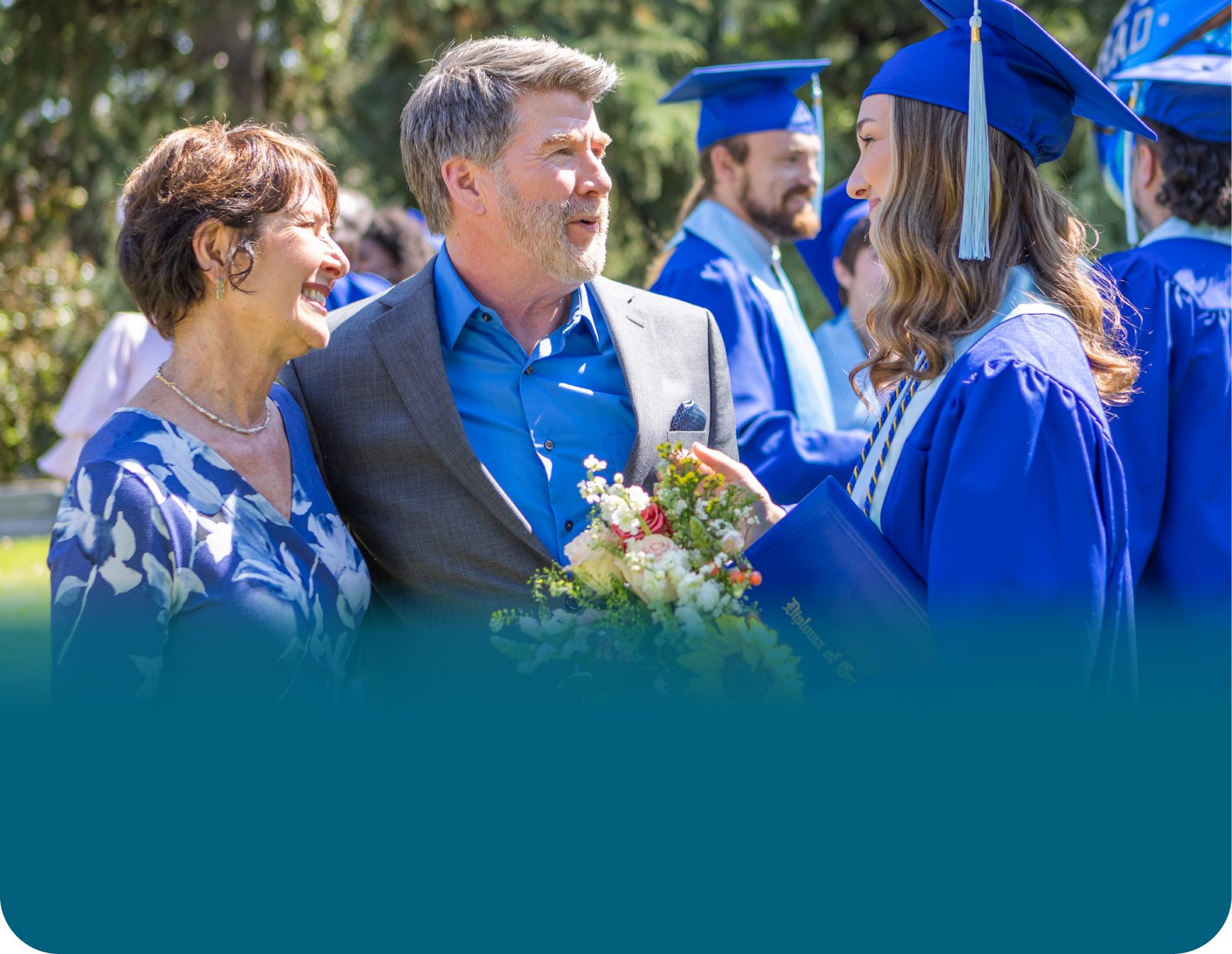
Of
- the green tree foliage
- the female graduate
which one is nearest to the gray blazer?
the female graduate

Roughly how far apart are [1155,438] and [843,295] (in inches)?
139

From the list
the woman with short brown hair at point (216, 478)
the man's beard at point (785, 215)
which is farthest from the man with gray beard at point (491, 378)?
the man's beard at point (785, 215)

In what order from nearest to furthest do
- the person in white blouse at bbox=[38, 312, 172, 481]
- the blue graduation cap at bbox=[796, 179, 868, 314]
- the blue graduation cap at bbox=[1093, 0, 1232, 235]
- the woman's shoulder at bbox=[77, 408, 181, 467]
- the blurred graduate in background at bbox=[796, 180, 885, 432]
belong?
the woman's shoulder at bbox=[77, 408, 181, 467]
the blue graduation cap at bbox=[1093, 0, 1232, 235]
the blurred graduate in background at bbox=[796, 180, 885, 432]
the blue graduation cap at bbox=[796, 179, 868, 314]
the person in white blouse at bbox=[38, 312, 172, 481]

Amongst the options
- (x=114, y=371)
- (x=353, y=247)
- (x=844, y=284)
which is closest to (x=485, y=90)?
(x=844, y=284)

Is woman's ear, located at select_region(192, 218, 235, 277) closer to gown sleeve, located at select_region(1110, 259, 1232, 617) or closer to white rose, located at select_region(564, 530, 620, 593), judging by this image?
white rose, located at select_region(564, 530, 620, 593)

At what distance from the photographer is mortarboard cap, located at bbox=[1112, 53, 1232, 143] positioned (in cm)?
280

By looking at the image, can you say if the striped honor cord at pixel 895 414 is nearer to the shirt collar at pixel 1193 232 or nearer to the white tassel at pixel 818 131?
the shirt collar at pixel 1193 232

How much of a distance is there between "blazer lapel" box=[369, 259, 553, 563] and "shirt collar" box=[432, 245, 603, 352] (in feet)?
0.20

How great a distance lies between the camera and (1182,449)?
255 cm

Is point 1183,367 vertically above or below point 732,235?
below

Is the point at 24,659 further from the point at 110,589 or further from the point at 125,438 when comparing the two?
the point at 125,438

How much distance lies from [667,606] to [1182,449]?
1366 millimetres

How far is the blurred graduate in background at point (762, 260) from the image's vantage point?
3754mm

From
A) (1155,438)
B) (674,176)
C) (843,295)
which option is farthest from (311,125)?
(1155,438)
